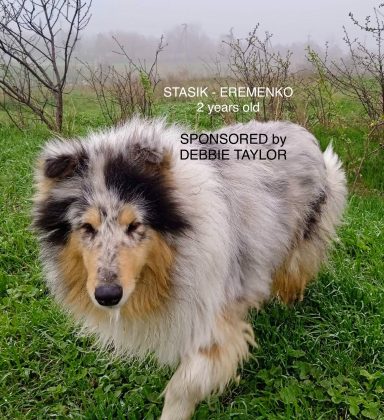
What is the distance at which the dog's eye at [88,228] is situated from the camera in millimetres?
2221

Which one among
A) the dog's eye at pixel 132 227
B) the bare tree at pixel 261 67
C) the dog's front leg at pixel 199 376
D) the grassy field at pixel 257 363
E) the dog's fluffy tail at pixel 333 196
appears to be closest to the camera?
the dog's eye at pixel 132 227

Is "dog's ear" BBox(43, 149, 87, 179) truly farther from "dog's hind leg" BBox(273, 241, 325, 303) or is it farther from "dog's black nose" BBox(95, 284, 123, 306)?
"dog's hind leg" BBox(273, 241, 325, 303)

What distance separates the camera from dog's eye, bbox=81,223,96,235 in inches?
87.4

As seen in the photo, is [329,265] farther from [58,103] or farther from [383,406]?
[58,103]

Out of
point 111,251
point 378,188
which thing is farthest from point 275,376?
point 378,188

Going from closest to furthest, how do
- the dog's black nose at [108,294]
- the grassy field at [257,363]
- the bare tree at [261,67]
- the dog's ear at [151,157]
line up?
the dog's black nose at [108,294]
the dog's ear at [151,157]
the grassy field at [257,363]
the bare tree at [261,67]

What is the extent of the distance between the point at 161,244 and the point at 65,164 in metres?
0.59

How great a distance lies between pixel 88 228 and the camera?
2242 millimetres

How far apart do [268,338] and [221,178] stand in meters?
1.22

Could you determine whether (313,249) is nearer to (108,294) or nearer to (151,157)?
(151,157)

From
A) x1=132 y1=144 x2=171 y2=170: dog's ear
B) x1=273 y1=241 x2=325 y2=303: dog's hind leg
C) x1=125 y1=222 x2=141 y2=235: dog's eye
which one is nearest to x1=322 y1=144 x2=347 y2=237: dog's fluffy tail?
x1=273 y1=241 x2=325 y2=303: dog's hind leg

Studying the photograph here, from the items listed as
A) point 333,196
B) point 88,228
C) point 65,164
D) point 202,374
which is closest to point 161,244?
point 88,228

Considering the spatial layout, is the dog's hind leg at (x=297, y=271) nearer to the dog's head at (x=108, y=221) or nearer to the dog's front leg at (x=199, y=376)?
the dog's front leg at (x=199, y=376)

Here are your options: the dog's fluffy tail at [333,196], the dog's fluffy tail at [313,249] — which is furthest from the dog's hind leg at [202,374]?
the dog's fluffy tail at [333,196]
